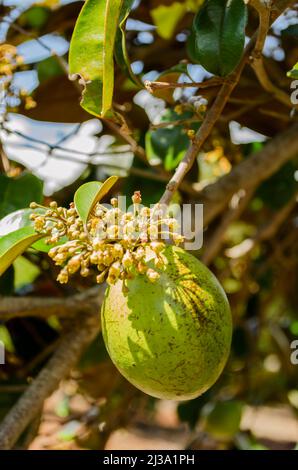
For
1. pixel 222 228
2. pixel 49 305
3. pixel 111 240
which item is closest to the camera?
pixel 111 240

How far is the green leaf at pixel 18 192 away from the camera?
1172mm

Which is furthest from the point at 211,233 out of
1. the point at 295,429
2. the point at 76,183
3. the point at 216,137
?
the point at 295,429

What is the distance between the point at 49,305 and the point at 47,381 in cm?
14

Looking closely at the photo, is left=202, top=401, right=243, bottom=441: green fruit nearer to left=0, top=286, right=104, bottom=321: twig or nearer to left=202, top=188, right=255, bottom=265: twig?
left=202, top=188, right=255, bottom=265: twig

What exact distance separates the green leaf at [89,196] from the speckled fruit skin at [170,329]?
10 cm

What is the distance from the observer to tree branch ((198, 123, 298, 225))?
4.78 ft

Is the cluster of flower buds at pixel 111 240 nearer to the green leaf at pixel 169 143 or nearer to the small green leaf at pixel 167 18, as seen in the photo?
the green leaf at pixel 169 143

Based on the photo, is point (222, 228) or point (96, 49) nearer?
point (96, 49)

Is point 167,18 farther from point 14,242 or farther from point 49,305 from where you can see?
point 14,242

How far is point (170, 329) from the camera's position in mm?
824

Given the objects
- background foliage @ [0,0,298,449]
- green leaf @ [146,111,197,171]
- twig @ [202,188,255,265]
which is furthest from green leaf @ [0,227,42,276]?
twig @ [202,188,255,265]

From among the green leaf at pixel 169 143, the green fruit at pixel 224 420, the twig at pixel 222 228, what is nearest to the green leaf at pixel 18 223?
the green leaf at pixel 169 143

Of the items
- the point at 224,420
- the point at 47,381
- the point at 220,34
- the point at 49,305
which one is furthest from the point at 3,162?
the point at 224,420
